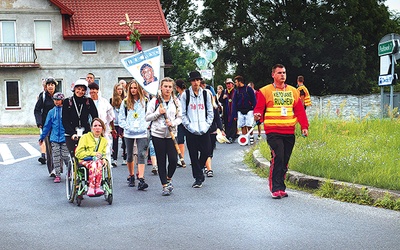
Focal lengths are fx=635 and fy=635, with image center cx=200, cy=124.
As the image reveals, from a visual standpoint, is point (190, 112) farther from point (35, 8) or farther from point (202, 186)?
point (35, 8)

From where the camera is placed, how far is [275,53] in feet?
136

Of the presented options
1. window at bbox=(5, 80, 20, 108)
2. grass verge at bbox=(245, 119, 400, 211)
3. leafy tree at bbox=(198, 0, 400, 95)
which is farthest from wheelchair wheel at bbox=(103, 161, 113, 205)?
leafy tree at bbox=(198, 0, 400, 95)

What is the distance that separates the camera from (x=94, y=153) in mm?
Answer: 9227

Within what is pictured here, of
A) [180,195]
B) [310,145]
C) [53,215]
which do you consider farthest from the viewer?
[310,145]

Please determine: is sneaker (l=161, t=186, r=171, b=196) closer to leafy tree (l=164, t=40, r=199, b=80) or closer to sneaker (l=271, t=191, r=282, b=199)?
sneaker (l=271, t=191, r=282, b=199)

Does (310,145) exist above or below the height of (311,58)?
below

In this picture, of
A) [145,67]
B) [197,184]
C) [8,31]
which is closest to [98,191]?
[197,184]

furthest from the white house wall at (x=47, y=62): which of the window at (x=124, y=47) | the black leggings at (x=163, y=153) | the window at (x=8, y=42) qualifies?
the black leggings at (x=163, y=153)

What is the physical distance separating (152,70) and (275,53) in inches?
1254

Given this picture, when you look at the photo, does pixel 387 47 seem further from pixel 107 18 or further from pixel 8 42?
pixel 8 42

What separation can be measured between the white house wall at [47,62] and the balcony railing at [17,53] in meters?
0.40

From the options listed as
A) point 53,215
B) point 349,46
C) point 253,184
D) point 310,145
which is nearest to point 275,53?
point 349,46

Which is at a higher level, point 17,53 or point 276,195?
point 17,53

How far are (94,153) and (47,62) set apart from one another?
29047 mm
